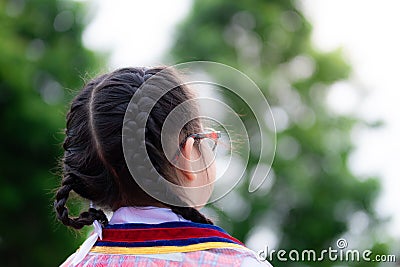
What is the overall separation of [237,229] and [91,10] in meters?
2.00

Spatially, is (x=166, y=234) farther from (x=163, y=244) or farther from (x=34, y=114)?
(x=34, y=114)

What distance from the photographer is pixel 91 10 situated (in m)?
5.35

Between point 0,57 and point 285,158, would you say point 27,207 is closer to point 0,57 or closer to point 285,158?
point 0,57

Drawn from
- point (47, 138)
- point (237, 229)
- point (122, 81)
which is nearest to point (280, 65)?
point (237, 229)

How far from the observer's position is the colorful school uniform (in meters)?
0.93


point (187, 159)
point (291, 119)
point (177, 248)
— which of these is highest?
point (187, 159)

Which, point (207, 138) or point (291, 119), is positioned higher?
point (207, 138)

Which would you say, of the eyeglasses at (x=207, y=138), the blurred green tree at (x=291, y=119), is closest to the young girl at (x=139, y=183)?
the eyeglasses at (x=207, y=138)

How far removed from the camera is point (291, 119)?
20.4ft

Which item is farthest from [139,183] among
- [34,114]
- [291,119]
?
[291,119]

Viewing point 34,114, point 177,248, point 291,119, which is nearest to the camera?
point 177,248

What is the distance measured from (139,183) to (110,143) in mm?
67

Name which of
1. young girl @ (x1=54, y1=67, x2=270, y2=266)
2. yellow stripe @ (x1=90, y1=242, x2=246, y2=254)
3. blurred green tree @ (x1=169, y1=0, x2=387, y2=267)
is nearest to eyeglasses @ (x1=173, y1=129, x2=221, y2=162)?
young girl @ (x1=54, y1=67, x2=270, y2=266)

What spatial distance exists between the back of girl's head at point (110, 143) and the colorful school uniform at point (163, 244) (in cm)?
2
